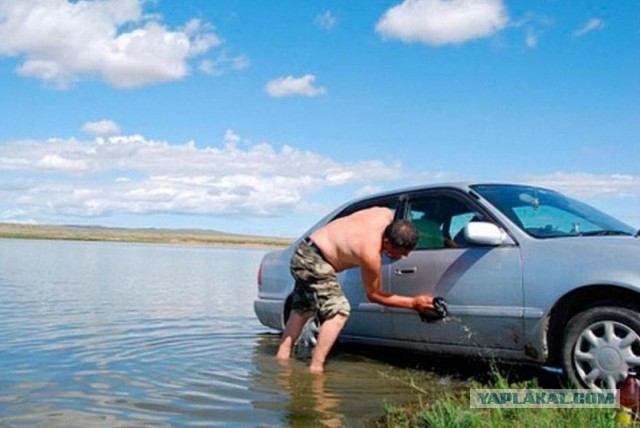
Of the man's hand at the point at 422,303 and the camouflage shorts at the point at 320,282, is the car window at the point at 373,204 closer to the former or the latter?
the camouflage shorts at the point at 320,282

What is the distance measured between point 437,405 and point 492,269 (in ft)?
4.78

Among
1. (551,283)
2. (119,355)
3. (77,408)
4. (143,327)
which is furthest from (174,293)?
(551,283)

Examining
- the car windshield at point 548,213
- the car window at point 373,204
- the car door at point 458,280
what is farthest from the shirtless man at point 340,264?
the car windshield at point 548,213

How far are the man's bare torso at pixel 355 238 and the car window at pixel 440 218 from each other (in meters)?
0.44

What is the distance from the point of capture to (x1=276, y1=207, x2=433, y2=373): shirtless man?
5.72m

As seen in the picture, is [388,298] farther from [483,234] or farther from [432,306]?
[483,234]

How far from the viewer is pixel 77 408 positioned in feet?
16.4

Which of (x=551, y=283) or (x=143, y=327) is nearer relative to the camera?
(x=551, y=283)

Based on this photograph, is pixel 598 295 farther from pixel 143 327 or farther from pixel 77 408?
pixel 143 327

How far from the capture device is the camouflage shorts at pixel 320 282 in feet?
20.3

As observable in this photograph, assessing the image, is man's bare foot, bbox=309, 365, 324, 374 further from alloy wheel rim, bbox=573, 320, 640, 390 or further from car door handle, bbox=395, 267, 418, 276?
alloy wheel rim, bbox=573, 320, 640, 390

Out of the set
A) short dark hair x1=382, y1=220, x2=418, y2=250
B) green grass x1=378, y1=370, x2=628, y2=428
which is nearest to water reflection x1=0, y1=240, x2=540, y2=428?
green grass x1=378, y1=370, x2=628, y2=428

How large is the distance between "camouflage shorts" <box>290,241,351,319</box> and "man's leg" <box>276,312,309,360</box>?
0.42 metres

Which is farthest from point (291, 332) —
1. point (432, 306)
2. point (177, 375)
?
point (432, 306)
